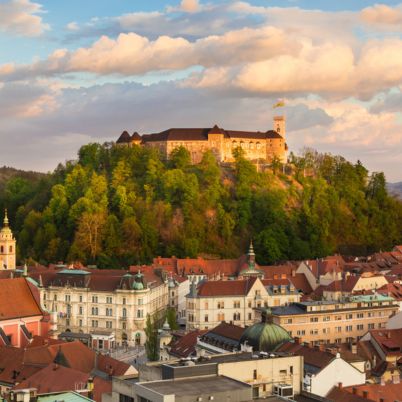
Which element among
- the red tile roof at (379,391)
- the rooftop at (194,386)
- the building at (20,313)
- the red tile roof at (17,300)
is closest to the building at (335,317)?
the building at (20,313)

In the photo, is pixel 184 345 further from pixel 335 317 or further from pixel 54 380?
pixel 54 380

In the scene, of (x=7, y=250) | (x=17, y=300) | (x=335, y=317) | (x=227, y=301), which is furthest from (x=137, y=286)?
(x=335, y=317)

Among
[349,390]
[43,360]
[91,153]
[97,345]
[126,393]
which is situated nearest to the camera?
[126,393]

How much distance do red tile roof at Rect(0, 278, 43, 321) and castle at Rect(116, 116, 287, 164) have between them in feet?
202

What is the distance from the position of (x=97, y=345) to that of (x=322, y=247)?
158 ft

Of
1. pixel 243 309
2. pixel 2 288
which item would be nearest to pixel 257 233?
pixel 243 309

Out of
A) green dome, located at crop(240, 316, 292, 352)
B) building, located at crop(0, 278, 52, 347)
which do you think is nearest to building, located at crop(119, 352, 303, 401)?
green dome, located at crop(240, 316, 292, 352)

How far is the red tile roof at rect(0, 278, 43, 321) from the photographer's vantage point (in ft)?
206

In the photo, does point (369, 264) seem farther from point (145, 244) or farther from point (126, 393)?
point (126, 393)

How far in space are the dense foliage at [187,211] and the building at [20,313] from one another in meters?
36.4

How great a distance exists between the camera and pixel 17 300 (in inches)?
2527

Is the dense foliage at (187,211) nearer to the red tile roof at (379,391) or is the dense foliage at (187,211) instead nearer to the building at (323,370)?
the building at (323,370)

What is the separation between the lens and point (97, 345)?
7200cm

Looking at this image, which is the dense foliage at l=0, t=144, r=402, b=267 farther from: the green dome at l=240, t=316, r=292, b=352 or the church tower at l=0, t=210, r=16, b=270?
the green dome at l=240, t=316, r=292, b=352
